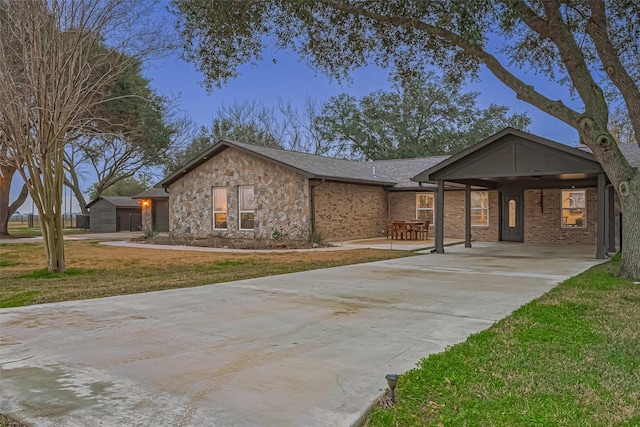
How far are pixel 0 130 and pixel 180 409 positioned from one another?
27.6ft

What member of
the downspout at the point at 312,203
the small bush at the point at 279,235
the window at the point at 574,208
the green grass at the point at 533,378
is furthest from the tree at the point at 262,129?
the green grass at the point at 533,378

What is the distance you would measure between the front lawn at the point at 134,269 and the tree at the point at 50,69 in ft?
4.30

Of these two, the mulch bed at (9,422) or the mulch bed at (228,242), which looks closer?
the mulch bed at (9,422)

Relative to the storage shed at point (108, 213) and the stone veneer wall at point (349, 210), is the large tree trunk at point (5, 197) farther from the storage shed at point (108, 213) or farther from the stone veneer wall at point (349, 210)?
the stone veneer wall at point (349, 210)

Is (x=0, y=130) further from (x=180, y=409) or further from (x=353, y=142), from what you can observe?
(x=353, y=142)

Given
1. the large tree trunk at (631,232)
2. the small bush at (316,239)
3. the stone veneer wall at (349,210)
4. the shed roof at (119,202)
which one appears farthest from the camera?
the shed roof at (119,202)

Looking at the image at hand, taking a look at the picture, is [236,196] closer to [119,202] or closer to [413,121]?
[119,202]

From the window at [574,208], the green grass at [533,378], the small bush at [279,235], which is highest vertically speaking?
the window at [574,208]

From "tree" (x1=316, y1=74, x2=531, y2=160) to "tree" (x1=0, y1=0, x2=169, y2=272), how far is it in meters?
27.6

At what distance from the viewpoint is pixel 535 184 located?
59.3 feet

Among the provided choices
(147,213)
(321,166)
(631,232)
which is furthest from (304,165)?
(147,213)

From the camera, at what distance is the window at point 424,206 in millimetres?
21016

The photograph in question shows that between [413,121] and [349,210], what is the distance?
1873 cm

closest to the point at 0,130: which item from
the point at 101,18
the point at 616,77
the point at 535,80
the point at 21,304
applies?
the point at 101,18
